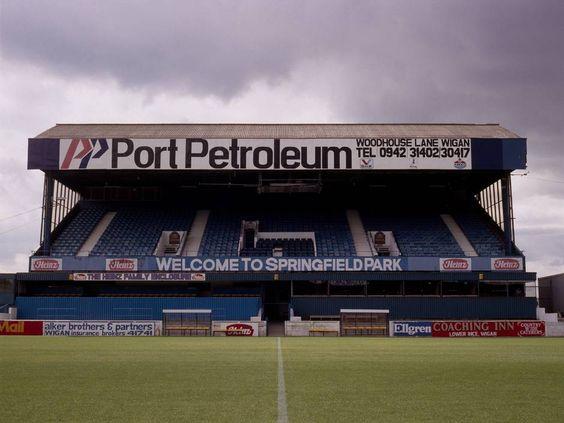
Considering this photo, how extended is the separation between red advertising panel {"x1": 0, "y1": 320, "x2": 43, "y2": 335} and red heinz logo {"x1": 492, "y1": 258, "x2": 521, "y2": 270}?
114 ft

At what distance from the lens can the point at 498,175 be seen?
2281 inches

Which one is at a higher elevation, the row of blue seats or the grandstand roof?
the grandstand roof

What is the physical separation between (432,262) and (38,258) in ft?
104

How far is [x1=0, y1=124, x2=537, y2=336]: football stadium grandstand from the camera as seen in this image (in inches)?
2052

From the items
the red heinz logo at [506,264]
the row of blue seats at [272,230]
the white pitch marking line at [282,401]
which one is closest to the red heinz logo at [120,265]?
the row of blue seats at [272,230]

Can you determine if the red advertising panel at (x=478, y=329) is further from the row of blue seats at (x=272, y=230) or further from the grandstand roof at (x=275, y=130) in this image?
the grandstand roof at (x=275, y=130)

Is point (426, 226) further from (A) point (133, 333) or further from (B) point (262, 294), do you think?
(A) point (133, 333)

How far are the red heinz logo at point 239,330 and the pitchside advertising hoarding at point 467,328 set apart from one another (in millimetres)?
10000

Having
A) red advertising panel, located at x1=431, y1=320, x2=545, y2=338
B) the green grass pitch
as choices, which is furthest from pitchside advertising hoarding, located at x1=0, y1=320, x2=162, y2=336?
the green grass pitch

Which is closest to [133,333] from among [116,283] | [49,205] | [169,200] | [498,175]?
[116,283]

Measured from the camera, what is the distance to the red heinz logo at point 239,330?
1799 inches

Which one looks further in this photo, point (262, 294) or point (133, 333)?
point (262, 294)

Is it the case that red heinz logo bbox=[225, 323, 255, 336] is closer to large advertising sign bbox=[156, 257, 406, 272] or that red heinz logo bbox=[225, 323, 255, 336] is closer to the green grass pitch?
large advertising sign bbox=[156, 257, 406, 272]

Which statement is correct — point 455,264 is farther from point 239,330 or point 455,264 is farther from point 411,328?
point 239,330
